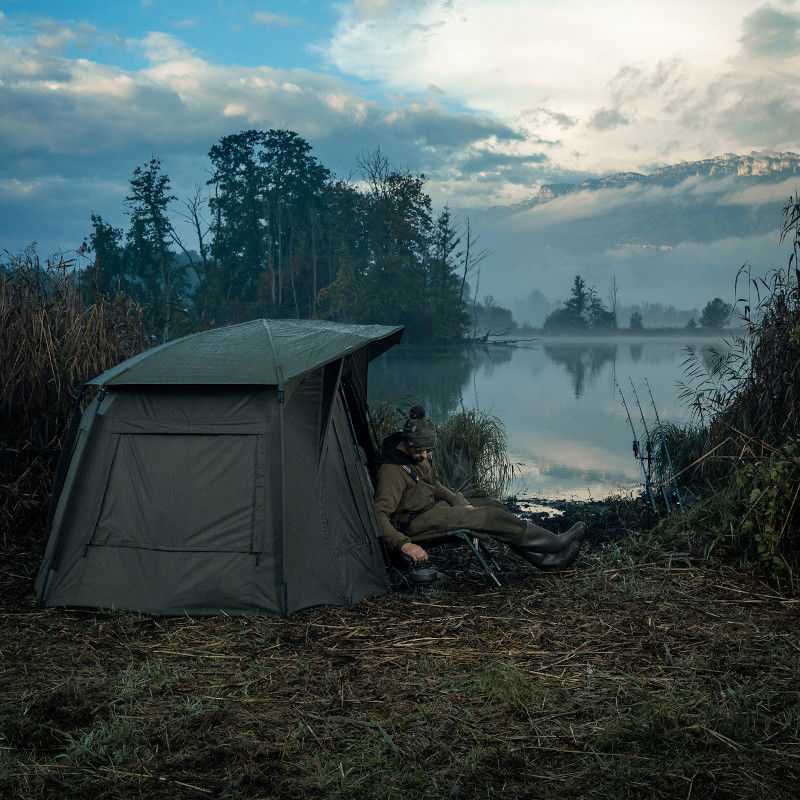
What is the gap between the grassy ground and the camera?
3.38 m

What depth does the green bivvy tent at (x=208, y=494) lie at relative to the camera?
5324 mm

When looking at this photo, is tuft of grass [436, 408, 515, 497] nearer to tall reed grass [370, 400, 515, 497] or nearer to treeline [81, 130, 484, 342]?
tall reed grass [370, 400, 515, 497]

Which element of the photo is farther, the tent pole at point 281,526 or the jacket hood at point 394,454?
the jacket hood at point 394,454

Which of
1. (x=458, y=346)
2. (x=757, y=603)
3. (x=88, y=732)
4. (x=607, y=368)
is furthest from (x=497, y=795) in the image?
(x=458, y=346)

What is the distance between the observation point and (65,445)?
20.5ft

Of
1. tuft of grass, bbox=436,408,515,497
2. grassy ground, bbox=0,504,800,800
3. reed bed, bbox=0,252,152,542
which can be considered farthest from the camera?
tuft of grass, bbox=436,408,515,497

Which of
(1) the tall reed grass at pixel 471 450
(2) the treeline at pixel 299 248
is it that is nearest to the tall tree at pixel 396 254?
(2) the treeline at pixel 299 248

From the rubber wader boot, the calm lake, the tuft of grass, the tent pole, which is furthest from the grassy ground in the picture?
the tuft of grass

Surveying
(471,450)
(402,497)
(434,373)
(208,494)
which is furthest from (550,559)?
(434,373)

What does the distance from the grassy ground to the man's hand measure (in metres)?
0.32

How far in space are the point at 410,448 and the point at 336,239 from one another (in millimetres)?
45742

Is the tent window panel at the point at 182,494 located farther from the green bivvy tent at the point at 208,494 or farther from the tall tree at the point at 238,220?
the tall tree at the point at 238,220

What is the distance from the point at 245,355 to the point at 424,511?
6.04 ft

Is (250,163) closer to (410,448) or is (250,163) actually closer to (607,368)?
(607,368)
